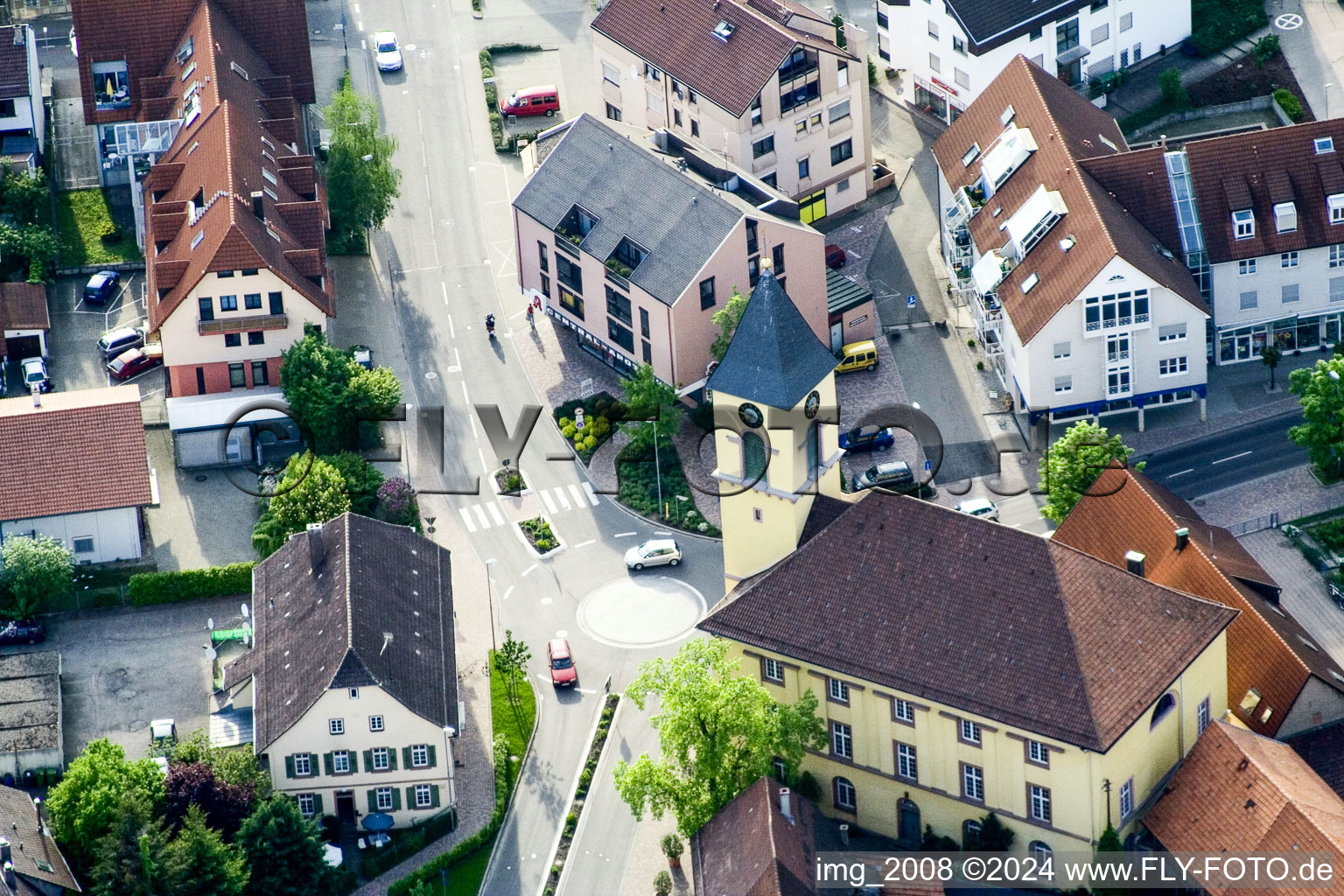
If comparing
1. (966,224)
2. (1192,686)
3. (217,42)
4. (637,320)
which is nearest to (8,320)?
(217,42)

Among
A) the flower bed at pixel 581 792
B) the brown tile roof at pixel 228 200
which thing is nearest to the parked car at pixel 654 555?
the flower bed at pixel 581 792

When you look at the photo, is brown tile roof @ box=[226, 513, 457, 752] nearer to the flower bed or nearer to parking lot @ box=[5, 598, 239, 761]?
parking lot @ box=[5, 598, 239, 761]

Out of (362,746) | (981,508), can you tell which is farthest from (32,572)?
(981,508)

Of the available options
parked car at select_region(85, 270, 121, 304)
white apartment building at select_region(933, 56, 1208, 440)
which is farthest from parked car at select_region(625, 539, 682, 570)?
parked car at select_region(85, 270, 121, 304)

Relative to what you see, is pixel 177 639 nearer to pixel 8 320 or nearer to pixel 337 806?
pixel 337 806

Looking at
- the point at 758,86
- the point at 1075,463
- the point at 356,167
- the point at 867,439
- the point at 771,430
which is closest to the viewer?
the point at 771,430

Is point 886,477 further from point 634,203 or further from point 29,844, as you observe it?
point 29,844
